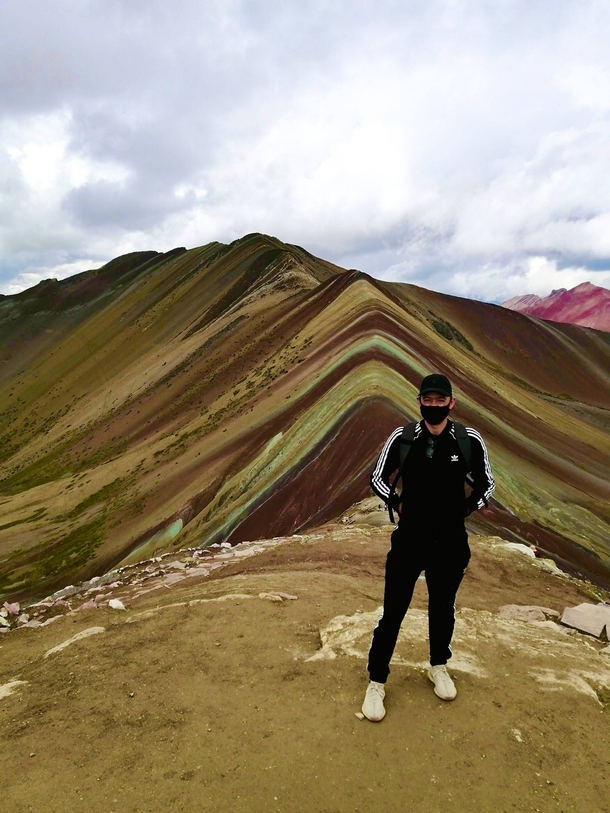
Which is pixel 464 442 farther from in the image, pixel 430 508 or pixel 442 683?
pixel 442 683

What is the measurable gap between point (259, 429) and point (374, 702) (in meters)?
19.4

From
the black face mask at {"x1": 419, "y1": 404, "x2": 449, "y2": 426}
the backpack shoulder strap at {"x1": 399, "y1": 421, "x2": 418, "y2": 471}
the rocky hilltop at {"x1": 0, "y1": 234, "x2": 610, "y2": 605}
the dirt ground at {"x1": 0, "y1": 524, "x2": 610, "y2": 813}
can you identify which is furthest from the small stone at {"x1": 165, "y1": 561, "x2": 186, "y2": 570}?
the black face mask at {"x1": 419, "y1": 404, "x2": 449, "y2": 426}

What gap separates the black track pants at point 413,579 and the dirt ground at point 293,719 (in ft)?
1.82

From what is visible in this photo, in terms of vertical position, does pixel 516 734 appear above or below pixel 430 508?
below

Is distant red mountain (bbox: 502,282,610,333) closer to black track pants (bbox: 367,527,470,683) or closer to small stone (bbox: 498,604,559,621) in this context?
small stone (bbox: 498,604,559,621)

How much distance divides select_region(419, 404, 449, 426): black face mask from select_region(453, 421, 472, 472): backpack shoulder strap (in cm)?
14

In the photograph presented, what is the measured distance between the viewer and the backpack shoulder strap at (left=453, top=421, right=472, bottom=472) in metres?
3.96

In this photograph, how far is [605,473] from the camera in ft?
77.6

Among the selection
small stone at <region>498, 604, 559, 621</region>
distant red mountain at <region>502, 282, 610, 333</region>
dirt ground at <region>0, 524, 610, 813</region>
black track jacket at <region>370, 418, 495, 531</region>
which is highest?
distant red mountain at <region>502, 282, 610, 333</region>

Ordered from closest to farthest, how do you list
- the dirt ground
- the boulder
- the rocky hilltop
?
1. the dirt ground
2. the boulder
3. the rocky hilltop

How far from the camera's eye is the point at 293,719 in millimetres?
4051

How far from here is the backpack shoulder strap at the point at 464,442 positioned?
13.0 feet

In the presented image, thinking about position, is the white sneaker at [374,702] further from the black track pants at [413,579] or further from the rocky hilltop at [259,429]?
the rocky hilltop at [259,429]

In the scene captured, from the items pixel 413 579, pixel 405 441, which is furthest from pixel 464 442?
pixel 413 579
